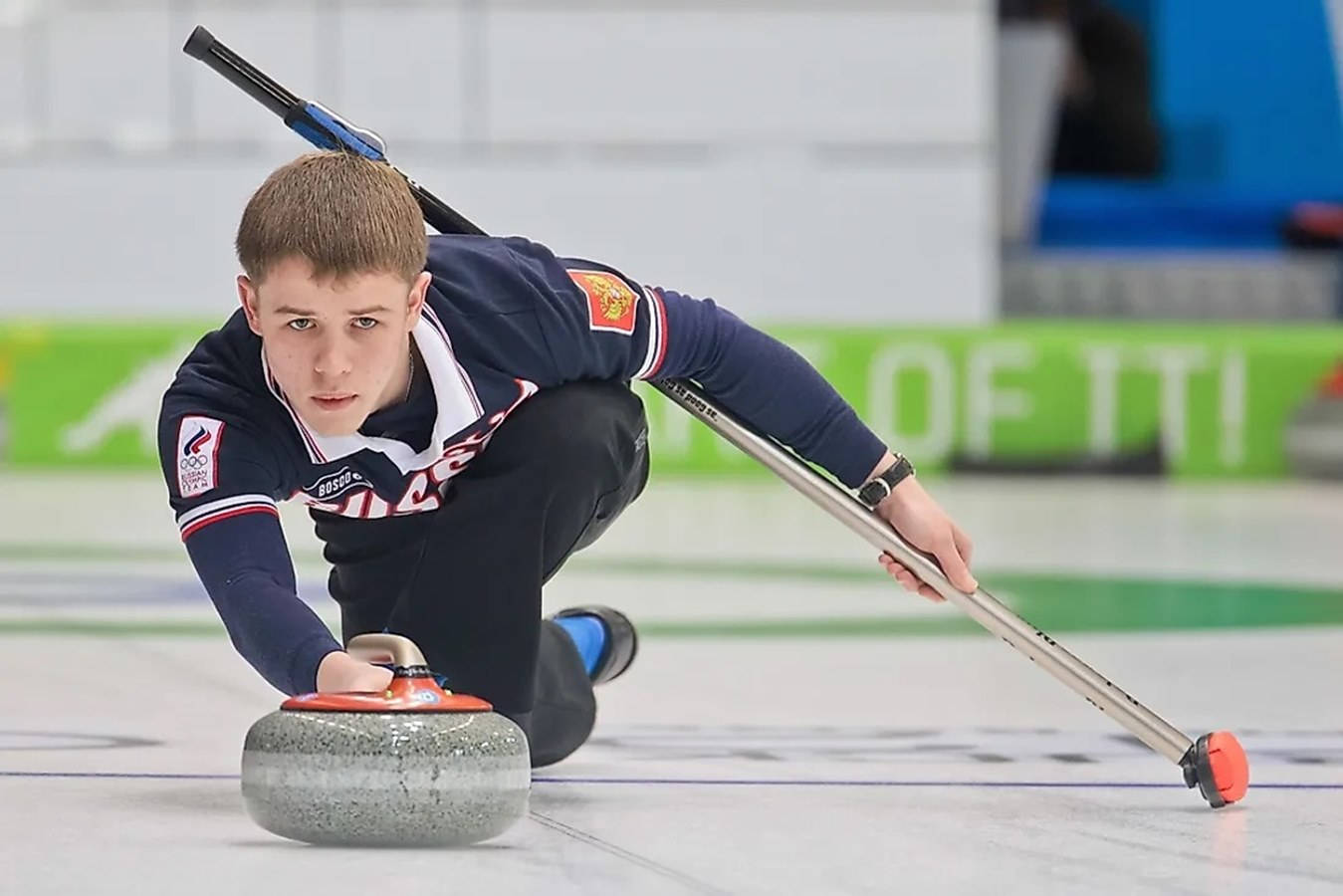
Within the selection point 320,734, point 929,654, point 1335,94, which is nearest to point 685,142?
point 1335,94

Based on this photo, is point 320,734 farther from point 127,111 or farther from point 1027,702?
point 127,111

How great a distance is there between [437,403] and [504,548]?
0.60 feet

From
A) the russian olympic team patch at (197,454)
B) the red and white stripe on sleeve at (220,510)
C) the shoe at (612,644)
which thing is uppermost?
the russian olympic team patch at (197,454)

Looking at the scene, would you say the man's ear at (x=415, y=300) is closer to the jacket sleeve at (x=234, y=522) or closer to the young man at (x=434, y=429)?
the young man at (x=434, y=429)

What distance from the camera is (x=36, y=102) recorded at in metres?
8.12

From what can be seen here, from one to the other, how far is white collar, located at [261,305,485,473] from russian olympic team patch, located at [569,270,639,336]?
0.51 ft

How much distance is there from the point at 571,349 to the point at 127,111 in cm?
615

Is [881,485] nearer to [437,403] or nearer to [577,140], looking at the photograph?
[437,403]

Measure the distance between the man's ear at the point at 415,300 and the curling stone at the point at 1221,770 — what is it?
32.8 inches

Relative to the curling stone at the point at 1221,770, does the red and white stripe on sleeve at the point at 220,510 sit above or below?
above

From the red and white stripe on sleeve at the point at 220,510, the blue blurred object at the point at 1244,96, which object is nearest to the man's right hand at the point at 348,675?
the red and white stripe on sleeve at the point at 220,510

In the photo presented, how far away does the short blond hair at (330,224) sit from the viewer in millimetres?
1973

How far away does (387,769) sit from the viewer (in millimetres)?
1854

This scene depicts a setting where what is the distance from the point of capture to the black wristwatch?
2410 millimetres
